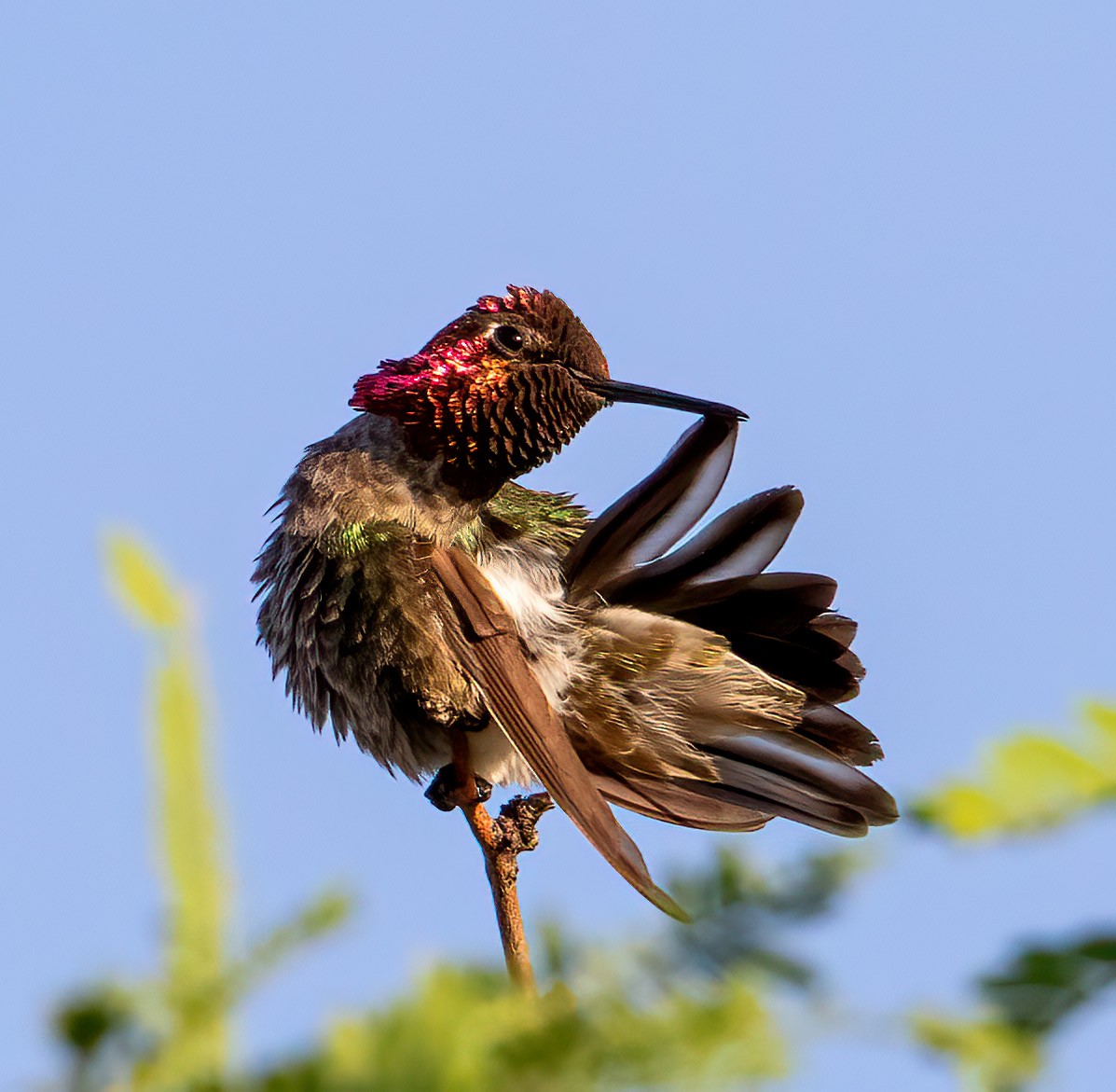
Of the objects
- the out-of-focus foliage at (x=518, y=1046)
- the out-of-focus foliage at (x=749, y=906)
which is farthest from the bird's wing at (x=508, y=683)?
the out-of-focus foliage at (x=518, y=1046)

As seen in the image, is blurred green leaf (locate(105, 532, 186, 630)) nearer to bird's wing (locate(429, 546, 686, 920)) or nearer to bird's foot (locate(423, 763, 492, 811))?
bird's wing (locate(429, 546, 686, 920))

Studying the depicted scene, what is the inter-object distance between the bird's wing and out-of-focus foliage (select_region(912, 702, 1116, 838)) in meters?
3.02

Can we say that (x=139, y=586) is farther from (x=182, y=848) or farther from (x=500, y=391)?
(x=500, y=391)

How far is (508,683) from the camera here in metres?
4.18

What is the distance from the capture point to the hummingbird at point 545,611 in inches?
168

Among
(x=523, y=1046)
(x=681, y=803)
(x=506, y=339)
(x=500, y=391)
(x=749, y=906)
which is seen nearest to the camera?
(x=523, y=1046)

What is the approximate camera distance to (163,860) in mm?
636

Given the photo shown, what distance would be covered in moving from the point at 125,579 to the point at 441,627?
3.61m

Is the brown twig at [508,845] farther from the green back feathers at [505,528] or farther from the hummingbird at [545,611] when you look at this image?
the green back feathers at [505,528]

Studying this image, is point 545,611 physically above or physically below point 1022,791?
above

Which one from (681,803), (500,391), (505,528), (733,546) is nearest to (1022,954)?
(733,546)

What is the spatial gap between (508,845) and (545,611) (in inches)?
36.4

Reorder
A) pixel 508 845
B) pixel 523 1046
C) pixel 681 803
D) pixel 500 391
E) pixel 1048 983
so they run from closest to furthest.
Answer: pixel 523 1046 → pixel 1048 983 → pixel 508 845 → pixel 681 803 → pixel 500 391

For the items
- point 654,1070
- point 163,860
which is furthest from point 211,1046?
point 654,1070
